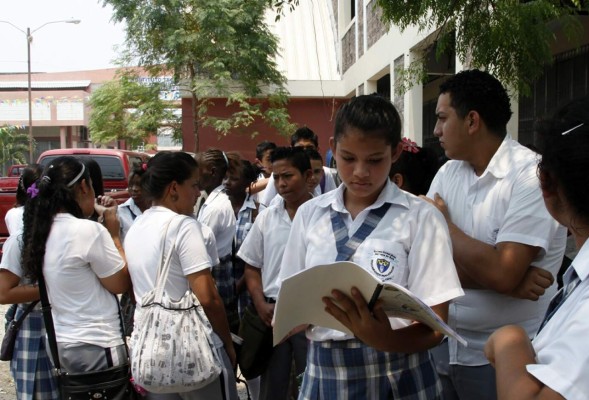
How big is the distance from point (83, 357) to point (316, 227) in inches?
64.4

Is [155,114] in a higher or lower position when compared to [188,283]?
higher

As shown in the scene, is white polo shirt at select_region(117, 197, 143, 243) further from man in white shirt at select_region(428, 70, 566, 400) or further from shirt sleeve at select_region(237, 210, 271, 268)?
man in white shirt at select_region(428, 70, 566, 400)

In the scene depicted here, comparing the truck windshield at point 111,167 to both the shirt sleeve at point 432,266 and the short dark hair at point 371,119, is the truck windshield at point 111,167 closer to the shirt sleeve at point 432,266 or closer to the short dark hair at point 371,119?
the short dark hair at point 371,119

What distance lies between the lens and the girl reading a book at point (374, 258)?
77.1 inches

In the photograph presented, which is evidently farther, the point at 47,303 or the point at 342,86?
the point at 342,86

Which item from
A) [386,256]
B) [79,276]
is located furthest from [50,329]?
[386,256]

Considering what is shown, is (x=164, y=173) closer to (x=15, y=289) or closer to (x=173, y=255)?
(x=173, y=255)

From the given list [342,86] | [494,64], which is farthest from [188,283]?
[342,86]

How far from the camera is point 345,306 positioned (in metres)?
1.87

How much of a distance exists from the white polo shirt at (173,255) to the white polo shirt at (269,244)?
0.76 meters

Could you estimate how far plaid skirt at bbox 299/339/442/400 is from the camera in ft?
6.66

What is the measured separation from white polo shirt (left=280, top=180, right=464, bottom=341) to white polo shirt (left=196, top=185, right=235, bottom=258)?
8.54 ft

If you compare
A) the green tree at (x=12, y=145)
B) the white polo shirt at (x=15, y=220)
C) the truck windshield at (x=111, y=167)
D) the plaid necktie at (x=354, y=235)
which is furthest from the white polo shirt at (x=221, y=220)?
the green tree at (x=12, y=145)

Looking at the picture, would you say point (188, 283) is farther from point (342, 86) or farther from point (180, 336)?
point (342, 86)
